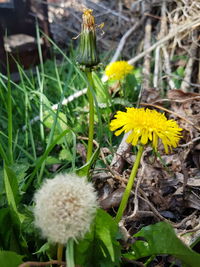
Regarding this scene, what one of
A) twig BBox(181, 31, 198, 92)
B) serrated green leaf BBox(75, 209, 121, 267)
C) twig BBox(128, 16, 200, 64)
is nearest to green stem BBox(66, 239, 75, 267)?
serrated green leaf BBox(75, 209, 121, 267)

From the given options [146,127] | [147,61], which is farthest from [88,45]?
[147,61]

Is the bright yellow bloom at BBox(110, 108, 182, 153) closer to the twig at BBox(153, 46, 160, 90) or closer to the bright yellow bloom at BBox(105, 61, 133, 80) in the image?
the bright yellow bloom at BBox(105, 61, 133, 80)

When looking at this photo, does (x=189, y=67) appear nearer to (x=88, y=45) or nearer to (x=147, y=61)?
(x=147, y=61)

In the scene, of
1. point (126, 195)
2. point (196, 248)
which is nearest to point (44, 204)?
point (126, 195)

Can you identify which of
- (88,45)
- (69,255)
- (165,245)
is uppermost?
(88,45)

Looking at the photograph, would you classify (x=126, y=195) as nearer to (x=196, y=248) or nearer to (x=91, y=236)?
(x=91, y=236)
